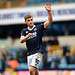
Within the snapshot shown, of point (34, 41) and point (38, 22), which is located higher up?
point (38, 22)

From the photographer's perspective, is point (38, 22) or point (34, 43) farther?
point (38, 22)

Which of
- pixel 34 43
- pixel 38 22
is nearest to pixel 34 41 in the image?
pixel 34 43

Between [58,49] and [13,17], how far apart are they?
710cm

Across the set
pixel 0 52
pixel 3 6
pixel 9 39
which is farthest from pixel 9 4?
pixel 0 52

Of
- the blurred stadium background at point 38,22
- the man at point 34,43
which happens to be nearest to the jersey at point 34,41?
the man at point 34,43

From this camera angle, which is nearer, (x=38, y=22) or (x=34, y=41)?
(x=34, y=41)

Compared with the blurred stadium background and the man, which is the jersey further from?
the blurred stadium background

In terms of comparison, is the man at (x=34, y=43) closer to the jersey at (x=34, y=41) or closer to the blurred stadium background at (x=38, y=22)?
the jersey at (x=34, y=41)

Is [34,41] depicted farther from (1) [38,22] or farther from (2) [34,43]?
(1) [38,22]

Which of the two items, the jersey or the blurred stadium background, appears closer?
the jersey

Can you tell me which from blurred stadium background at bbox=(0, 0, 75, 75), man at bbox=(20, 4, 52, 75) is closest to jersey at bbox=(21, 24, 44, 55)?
man at bbox=(20, 4, 52, 75)

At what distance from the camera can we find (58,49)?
1986cm

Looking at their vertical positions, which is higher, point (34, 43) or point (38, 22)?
point (38, 22)

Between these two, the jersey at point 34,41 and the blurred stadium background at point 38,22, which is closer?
the jersey at point 34,41
